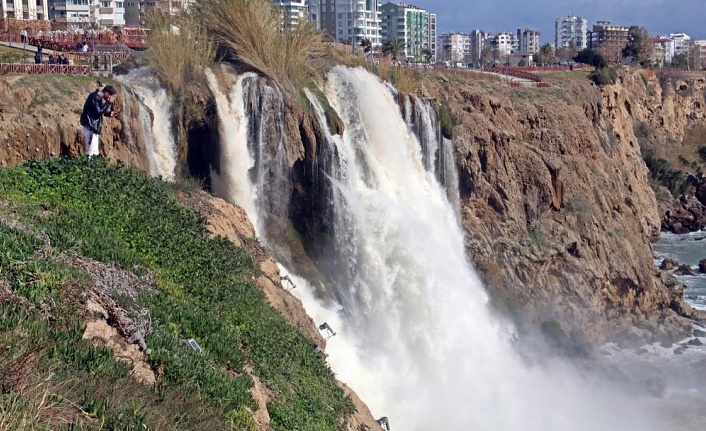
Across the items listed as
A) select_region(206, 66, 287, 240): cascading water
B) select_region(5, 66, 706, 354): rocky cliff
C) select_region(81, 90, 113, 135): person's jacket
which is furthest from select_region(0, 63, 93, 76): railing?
select_region(81, 90, 113, 135): person's jacket

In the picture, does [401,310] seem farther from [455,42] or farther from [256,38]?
[455,42]

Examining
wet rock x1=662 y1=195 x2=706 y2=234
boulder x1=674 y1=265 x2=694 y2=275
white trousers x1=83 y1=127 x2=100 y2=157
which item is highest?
white trousers x1=83 y1=127 x2=100 y2=157

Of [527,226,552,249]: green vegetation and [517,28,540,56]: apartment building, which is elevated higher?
[517,28,540,56]: apartment building

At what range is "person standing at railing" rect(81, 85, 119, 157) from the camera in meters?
13.6

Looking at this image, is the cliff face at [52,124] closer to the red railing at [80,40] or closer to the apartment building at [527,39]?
the red railing at [80,40]

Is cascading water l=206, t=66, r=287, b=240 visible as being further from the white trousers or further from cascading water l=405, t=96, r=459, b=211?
cascading water l=405, t=96, r=459, b=211

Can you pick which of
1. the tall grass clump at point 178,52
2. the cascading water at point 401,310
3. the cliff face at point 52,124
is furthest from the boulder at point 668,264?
the cliff face at point 52,124

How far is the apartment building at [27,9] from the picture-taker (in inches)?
2148

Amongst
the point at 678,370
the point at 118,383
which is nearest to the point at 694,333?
the point at 678,370

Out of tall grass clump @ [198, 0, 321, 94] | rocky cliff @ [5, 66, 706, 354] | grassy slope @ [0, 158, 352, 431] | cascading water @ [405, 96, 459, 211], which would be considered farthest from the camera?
cascading water @ [405, 96, 459, 211]

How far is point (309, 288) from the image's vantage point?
19.4 meters

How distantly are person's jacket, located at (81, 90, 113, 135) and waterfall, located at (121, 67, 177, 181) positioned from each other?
4801 millimetres

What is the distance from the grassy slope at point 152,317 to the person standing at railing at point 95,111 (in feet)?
1.32

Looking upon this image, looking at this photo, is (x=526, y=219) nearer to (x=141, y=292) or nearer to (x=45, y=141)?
(x=45, y=141)
